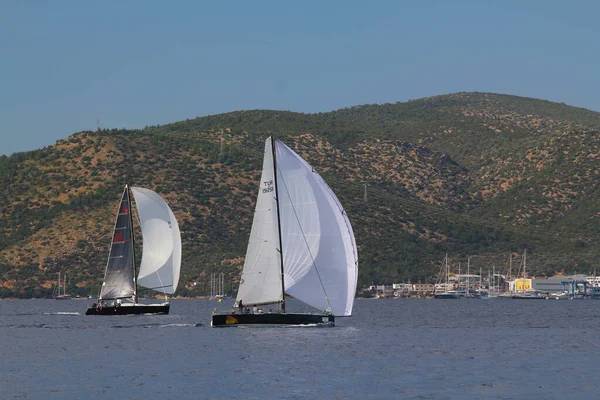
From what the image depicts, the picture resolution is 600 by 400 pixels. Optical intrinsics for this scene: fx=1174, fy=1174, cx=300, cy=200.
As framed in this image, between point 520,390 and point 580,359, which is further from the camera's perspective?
point 580,359

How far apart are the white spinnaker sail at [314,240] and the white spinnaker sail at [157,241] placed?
32.9m

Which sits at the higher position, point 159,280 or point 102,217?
point 102,217

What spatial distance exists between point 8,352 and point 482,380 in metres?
28.5

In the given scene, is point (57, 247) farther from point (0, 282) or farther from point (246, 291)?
point (246, 291)

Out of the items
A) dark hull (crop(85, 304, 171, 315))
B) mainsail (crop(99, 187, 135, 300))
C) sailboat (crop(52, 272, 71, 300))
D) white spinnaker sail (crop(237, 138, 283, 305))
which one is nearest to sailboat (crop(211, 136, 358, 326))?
white spinnaker sail (crop(237, 138, 283, 305))

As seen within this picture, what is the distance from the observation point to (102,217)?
7234 inches

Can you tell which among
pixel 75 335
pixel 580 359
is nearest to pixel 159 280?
pixel 75 335

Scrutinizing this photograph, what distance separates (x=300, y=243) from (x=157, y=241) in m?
34.4

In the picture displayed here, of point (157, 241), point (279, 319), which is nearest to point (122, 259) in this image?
point (157, 241)

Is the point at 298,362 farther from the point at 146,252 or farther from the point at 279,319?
the point at 146,252

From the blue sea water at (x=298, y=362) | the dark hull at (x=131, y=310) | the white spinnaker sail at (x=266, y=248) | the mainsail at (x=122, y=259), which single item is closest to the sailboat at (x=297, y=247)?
the white spinnaker sail at (x=266, y=248)

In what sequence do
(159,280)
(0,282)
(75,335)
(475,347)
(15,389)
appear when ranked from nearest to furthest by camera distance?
(15,389) → (475,347) → (75,335) → (159,280) → (0,282)

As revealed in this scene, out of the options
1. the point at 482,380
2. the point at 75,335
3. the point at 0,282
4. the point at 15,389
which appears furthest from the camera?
the point at 0,282

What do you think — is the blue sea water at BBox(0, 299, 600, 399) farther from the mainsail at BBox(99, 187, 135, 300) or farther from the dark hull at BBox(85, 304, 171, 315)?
the mainsail at BBox(99, 187, 135, 300)
